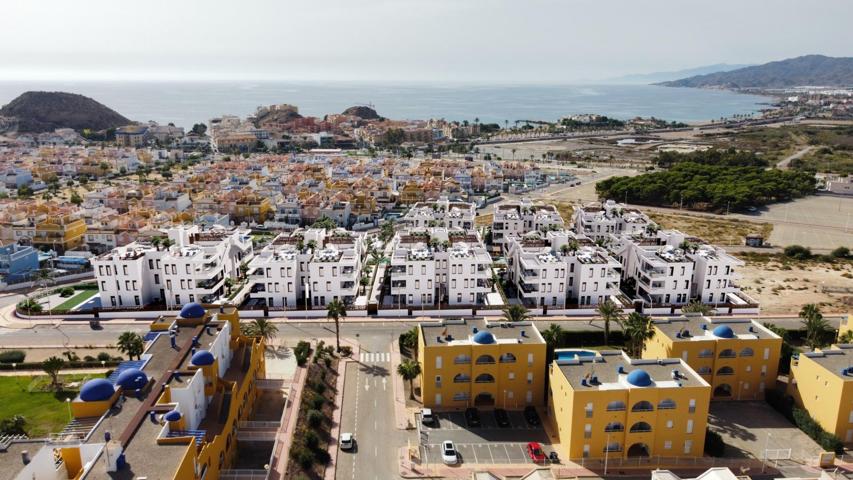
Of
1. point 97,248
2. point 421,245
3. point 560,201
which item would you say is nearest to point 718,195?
point 560,201

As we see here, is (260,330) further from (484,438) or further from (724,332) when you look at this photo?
(724,332)

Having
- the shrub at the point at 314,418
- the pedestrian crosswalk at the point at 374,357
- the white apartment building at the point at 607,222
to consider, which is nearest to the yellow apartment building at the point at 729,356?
the pedestrian crosswalk at the point at 374,357

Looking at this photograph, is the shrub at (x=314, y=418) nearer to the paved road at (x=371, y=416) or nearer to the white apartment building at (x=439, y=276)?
the paved road at (x=371, y=416)

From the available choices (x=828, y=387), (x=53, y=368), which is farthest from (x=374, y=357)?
(x=828, y=387)

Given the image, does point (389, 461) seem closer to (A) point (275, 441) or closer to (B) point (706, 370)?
(A) point (275, 441)

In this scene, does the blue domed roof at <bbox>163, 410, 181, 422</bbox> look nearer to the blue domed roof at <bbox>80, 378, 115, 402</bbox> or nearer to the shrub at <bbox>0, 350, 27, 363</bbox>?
the blue domed roof at <bbox>80, 378, 115, 402</bbox>
